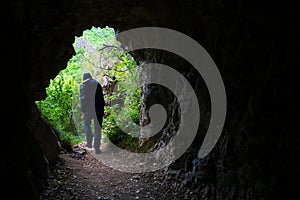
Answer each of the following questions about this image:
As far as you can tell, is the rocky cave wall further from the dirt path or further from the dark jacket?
the dark jacket

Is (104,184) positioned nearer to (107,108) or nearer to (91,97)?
(91,97)

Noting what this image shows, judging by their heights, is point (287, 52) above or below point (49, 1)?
below

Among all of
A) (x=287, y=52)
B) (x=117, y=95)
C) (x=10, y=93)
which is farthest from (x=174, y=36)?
(x=117, y=95)

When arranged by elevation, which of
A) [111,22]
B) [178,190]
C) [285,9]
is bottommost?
[178,190]

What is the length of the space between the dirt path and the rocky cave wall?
341 millimetres

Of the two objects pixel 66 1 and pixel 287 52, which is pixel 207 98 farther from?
pixel 66 1

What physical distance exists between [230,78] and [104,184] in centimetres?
308

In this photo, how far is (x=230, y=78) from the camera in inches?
139

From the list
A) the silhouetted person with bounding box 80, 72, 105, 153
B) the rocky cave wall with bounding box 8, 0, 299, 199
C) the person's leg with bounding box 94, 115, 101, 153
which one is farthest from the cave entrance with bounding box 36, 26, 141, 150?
the rocky cave wall with bounding box 8, 0, 299, 199

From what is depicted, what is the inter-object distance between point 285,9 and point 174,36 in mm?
2487

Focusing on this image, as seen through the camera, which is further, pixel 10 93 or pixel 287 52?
pixel 10 93

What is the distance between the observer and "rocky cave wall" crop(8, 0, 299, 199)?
2574 mm

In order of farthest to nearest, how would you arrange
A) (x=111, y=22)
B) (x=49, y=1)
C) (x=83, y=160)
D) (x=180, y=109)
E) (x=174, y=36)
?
(x=83, y=160)
(x=111, y=22)
(x=180, y=109)
(x=174, y=36)
(x=49, y=1)

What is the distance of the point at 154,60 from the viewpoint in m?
6.02
